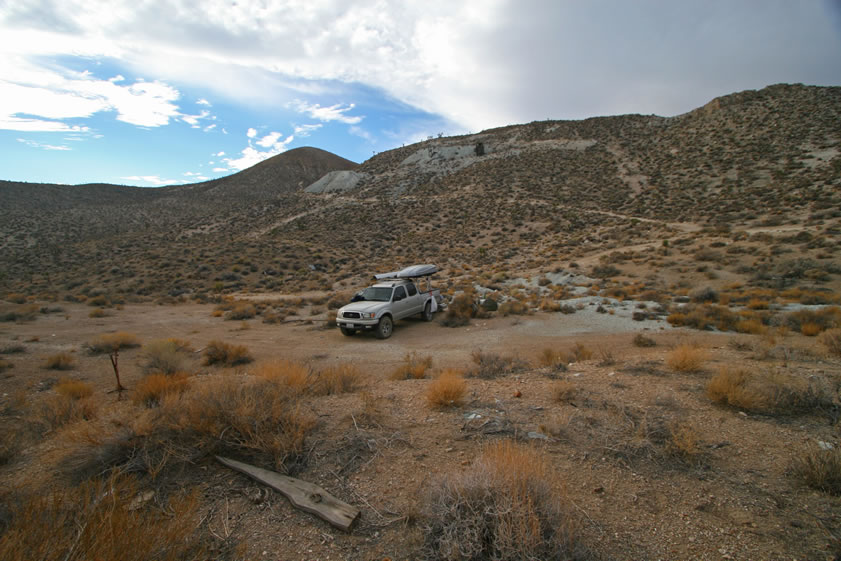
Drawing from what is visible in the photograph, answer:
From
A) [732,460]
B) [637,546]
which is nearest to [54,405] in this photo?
[637,546]

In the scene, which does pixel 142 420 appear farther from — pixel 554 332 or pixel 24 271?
pixel 24 271

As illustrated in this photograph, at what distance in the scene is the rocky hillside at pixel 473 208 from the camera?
1177 inches

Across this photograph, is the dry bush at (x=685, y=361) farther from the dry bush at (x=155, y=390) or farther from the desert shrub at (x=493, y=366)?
the dry bush at (x=155, y=390)

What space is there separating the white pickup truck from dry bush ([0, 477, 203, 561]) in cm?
922

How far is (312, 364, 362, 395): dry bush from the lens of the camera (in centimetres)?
620

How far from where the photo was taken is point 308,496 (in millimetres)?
3322

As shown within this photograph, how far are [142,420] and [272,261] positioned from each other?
30.9 metres

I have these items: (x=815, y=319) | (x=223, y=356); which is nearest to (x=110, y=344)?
(x=223, y=356)

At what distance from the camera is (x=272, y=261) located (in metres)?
32.9

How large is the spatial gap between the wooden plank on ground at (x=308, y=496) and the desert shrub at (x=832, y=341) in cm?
981

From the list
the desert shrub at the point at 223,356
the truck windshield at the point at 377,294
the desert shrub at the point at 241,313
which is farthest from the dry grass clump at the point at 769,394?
the desert shrub at the point at 241,313

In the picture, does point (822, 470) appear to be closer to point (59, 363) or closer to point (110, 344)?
point (59, 363)

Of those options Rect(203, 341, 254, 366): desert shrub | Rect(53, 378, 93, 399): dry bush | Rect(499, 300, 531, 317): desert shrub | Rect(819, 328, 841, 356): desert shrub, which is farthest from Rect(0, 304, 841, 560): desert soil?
Rect(499, 300, 531, 317): desert shrub

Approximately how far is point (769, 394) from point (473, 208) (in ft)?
147
